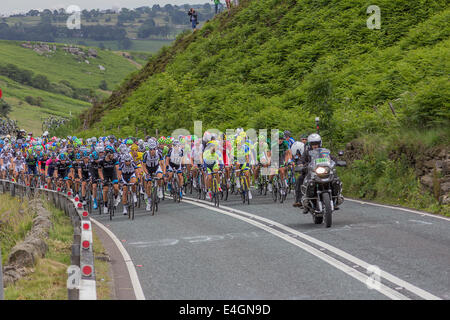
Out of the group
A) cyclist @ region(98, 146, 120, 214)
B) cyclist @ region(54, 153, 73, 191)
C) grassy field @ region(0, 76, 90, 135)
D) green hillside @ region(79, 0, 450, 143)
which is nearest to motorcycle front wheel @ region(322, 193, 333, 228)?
green hillside @ region(79, 0, 450, 143)

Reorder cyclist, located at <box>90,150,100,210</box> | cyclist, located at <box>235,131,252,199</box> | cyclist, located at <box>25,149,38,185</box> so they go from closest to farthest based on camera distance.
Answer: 1. cyclist, located at <box>235,131,252,199</box>
2. cyclist, located at <box>90,150,100,210</box>
3. cyclist, located at <box>25,149,38,185</box>

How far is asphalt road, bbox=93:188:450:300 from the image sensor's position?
8.32 m

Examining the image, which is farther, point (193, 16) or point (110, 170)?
point (193, 16)

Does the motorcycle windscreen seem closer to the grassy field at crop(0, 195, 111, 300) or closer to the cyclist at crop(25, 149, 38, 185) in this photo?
the grassy field at crop(0, 195, 111, 300)

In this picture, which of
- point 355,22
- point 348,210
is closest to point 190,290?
Answer: point 348,210

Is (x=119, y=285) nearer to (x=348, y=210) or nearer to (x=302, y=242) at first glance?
(x=302, y=242)

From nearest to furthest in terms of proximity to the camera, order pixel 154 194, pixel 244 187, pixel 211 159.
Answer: pixel 154 194
pixel 244 187
pixel 211 159

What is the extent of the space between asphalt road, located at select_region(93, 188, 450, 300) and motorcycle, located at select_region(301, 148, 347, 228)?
0.37m

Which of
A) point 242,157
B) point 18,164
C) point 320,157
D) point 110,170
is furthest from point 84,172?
point 320,157

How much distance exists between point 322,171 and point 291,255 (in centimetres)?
311

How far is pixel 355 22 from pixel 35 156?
21617mm

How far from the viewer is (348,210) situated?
16156mm

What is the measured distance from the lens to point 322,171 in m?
13.4

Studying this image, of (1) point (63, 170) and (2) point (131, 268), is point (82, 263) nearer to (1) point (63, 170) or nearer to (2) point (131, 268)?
(2) point (131, 268)
